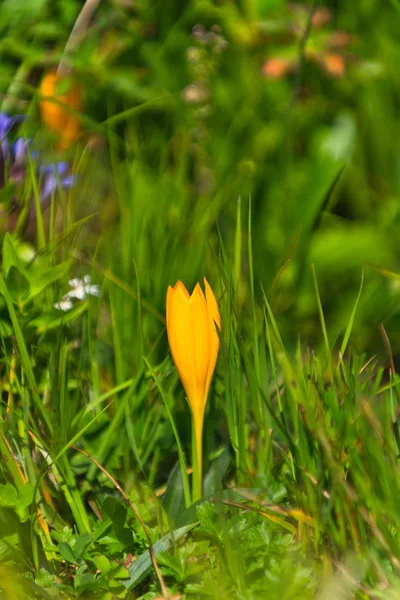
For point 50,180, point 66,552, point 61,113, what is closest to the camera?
point 66,552

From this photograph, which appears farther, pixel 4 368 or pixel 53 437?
pixel 4 368

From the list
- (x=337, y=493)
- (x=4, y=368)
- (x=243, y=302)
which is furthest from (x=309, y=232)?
(x=337, y=493)

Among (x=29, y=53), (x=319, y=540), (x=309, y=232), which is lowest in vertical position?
(x=309, y=232)

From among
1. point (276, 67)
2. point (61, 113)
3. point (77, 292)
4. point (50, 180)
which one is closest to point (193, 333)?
point (77, 292)

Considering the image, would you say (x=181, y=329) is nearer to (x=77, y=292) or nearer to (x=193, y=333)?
(x=193, y=333)

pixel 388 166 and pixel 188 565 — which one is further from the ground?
pixel 188 565

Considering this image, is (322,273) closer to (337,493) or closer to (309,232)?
(309,232)

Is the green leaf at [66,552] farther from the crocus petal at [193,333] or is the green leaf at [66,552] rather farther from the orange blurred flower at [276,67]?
the orange blurred flower at [276,67]
